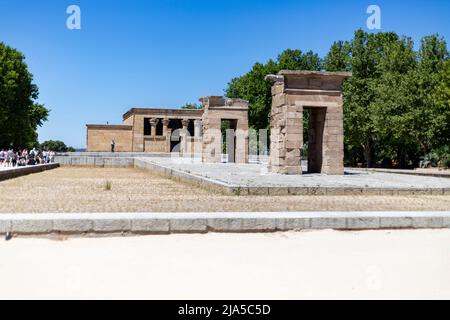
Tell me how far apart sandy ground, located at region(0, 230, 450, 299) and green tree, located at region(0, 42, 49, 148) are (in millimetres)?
39867

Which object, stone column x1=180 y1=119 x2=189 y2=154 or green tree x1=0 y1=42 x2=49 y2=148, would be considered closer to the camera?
green tree x1=0 y1=42 x2=49 y2=148

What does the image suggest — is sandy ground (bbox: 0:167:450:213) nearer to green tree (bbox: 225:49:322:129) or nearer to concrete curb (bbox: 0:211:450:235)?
concrete curb (bbox: 0:211:450:235)

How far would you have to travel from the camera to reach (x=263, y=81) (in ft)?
163

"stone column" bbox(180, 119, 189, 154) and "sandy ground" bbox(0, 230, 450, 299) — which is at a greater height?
"stone column" bbox(180, 119, 189, 154)

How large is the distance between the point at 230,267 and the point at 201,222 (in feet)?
5.67

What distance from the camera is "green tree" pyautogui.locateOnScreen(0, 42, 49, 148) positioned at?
137 feet

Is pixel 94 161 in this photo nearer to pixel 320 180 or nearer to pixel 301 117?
pixel 301 117

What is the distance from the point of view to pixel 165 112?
173ft

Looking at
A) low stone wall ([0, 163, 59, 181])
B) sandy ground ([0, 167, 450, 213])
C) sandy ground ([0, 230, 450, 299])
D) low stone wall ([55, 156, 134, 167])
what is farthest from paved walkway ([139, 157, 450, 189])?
low stone wall ([55, 156, 134, 167])

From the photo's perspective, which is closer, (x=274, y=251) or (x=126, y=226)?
(x=274, y=251)

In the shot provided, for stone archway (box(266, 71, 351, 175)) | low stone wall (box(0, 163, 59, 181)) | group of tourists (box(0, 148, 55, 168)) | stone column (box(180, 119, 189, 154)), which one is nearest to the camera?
low stone wall (box(0, 163, 59, 181))
